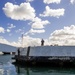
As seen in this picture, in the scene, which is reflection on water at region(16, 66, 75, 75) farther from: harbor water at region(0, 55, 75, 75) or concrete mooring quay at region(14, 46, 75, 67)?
concrete mooring quay at region(14, 46, 75, 67)

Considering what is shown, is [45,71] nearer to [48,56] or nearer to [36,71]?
[36,71]

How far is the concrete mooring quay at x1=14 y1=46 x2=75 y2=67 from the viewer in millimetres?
46000

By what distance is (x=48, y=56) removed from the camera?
1925 inches

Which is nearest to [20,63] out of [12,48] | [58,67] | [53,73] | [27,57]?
[27,57]

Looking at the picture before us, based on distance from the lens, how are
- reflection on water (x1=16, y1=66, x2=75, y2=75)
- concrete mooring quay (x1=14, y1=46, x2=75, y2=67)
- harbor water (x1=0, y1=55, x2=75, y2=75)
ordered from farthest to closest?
concrete mooring quay (x1=14, y1=46, x2=75, y2=67), reflection on water (x1=16, y1=66, x2=75, y2=75), harbor water (x1=0, y1=55, x2=75, y2=75)

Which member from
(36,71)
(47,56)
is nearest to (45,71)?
(36,71)

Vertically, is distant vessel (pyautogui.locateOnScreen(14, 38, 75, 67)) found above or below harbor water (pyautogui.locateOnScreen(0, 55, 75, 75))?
above

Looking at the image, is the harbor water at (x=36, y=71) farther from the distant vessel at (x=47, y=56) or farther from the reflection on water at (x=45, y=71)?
the distant vessel at (x=47, y=56)

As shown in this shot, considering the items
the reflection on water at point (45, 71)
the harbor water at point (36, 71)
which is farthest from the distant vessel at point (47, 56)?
the reflection on water at point (45, 71)

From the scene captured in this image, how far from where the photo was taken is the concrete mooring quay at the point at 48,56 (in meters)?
46.0

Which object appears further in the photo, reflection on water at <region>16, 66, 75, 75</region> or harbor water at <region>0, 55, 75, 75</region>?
reflection on water at <region>16, 66, 75, 75</region>

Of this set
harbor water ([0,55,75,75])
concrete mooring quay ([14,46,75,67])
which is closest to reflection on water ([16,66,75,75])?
harbor water ([0,55,75,75])

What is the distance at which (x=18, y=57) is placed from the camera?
51.6 metres

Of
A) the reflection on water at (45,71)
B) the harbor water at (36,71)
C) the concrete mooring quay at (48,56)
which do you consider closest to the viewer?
the harbor water at (36,71)
